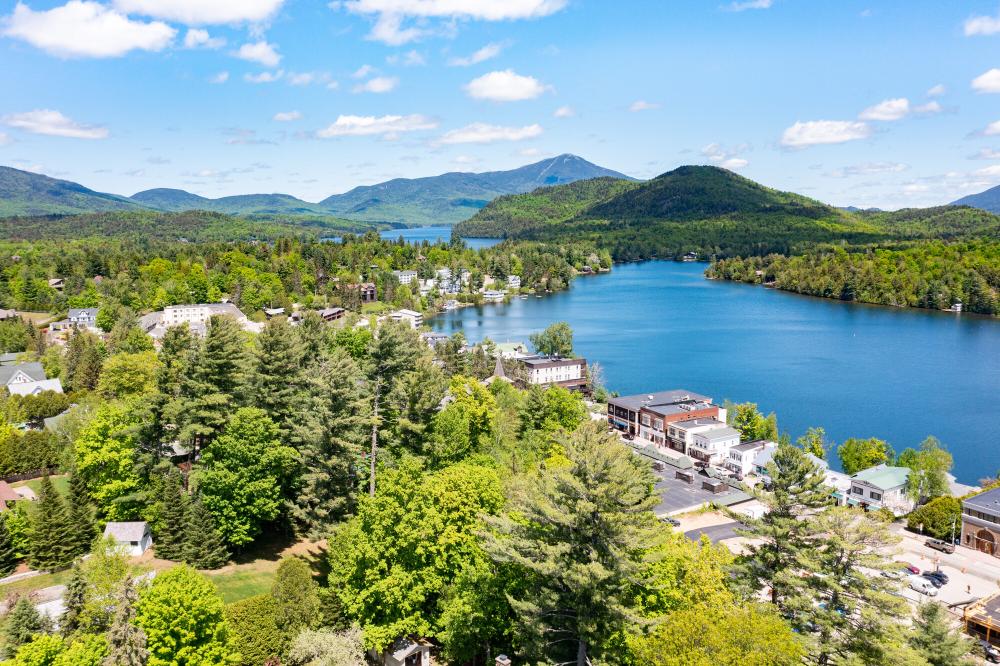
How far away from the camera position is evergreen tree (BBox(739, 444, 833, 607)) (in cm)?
1130

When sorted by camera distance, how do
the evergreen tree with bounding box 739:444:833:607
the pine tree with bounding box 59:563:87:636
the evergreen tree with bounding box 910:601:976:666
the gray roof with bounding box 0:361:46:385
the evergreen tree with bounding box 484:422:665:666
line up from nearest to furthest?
the evergreen tree with bounding box 484:422:665:666 < the evergreen tree with bounding box 910:601:976:666 < the evergreen tree with bounding box 739:444:833:607 < the pine tree with bounding box 59:563:87:636 < the gray roof with bounding box 0:361:46:385

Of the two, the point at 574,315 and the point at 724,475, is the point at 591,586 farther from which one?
the point at 574,315

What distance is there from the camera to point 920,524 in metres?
23.8

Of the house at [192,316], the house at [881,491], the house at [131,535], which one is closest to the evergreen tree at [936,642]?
the house at [881,491]

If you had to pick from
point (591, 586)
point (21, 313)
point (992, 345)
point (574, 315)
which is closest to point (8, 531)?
point (591, 586)

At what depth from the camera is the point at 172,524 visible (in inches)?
621

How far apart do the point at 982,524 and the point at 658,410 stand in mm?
14480

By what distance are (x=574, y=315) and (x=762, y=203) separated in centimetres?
11151

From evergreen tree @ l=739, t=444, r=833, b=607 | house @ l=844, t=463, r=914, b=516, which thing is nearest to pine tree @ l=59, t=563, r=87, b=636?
evergreen tree @ l=739, t=444, r=833, b=607

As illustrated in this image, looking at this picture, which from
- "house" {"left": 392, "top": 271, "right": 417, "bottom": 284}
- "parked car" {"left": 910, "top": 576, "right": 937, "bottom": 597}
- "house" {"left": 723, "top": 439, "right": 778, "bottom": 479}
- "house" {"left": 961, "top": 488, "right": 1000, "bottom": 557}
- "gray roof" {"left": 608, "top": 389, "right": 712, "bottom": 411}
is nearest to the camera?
"parked car" {"left": 910, "top": 576, "right": 937, "bottom": 597}

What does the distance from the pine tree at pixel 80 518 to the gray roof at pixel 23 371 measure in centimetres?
2047

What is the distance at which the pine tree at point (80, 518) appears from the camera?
52.4 feet

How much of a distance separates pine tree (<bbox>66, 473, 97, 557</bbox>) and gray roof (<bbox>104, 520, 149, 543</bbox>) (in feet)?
1.85

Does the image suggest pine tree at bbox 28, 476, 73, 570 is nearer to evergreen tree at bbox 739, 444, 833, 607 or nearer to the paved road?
evergreen tree at bbox 739, 444, 833, 607
